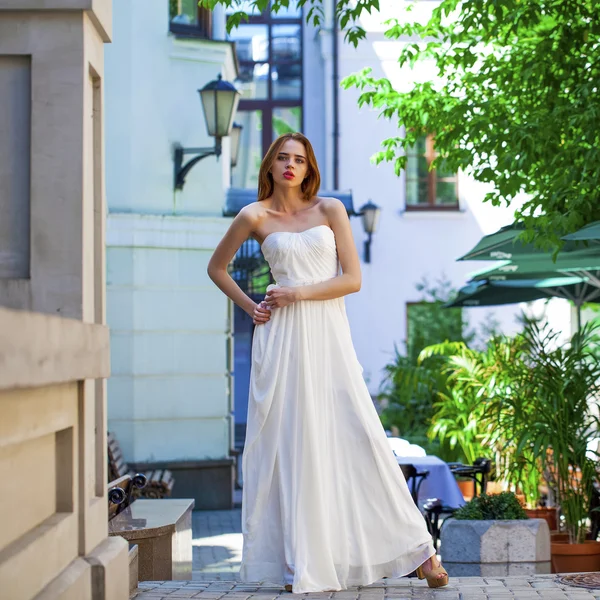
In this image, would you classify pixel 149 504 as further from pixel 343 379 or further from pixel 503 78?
pixel 503 78

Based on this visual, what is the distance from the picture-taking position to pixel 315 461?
5.29m

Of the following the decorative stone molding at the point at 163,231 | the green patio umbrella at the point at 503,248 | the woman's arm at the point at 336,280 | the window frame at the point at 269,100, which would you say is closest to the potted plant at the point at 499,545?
the woman's arm at the point at 336,280

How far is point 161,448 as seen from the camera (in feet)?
46.2

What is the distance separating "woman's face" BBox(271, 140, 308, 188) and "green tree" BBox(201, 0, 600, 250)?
180 cm

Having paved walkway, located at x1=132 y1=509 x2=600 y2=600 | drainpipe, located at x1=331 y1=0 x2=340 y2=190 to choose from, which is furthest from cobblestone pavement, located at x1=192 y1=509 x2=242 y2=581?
drainpipe, located at x1=331 y1=0 x2=340 y2=190

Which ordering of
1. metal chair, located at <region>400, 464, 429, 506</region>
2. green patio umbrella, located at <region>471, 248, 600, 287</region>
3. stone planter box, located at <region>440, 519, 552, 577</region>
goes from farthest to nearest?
1. green patio umbrella, located at <region>471, 248, 600, 287</region>
2. metal chair, located at <region>400, 464, 429, 506</region>
3. stone planter box, located at <region>440, 519, 552, 577</region>

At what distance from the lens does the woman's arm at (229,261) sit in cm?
555

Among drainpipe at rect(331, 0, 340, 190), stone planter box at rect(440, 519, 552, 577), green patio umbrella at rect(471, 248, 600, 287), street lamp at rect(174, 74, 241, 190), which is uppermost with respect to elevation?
drainpipe at rect(331, 0, 340, 190)

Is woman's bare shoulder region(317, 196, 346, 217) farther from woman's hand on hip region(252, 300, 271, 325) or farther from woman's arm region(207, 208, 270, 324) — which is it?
woman's hand on hip region(252, 300, 271, 325)

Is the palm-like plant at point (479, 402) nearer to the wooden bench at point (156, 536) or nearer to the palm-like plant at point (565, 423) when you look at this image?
the palm-like plant at point (565, 423)

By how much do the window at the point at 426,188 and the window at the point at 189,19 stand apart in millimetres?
8262

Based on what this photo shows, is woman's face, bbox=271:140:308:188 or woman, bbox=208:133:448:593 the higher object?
woman's face, bbox=271:140:308:188

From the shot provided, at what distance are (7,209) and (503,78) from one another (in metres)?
6.42

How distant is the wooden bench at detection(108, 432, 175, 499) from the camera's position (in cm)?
1096
